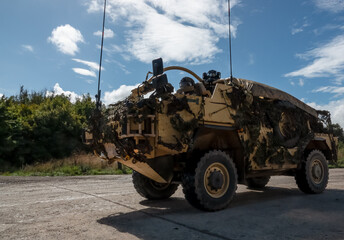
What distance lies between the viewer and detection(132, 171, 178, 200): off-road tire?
6547mm

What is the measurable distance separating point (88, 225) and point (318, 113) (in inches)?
262

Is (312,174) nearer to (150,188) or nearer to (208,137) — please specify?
(208,137)

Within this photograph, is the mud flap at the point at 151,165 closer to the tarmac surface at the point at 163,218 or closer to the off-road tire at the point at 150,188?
the tarmac surface at the point at 163,218

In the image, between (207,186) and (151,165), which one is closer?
(207,186)

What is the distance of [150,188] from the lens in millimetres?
6668

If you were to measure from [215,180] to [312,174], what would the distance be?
348 centimetres

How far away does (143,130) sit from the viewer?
502 centimetres

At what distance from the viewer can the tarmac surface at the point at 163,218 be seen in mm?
3949

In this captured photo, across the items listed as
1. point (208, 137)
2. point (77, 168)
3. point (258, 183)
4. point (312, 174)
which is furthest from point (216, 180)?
point (77, 168)

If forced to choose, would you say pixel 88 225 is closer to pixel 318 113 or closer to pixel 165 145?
pixel 165 145

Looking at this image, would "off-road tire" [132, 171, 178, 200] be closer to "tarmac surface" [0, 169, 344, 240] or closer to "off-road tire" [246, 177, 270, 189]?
"tarmac surface" [0, 169, 344, 240]

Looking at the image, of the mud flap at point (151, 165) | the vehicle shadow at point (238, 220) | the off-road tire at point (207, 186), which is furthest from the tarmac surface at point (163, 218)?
the mud flap at point (151, 165)

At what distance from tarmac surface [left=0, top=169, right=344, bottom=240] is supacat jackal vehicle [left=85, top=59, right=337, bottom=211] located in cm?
52

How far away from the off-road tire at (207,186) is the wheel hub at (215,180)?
8 centimetres
